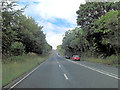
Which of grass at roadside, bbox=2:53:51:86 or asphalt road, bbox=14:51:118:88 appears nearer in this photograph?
asphalt road, bbox=14:51:118:88

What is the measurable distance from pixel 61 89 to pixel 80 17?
87.0ft

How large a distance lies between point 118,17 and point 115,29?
1.66m

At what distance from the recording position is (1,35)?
9148 millimetres

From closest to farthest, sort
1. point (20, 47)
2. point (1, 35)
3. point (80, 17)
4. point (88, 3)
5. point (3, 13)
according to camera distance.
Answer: point (1, 35)
point (3, 13)
point (20, 47)
point (88, 3)
point (80, 17)

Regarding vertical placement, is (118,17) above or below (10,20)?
above

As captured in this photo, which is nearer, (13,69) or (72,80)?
(72,80)

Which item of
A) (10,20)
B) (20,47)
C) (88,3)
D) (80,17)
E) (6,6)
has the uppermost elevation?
(88,3)

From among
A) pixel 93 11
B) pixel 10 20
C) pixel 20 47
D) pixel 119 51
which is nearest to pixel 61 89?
pixel 10 20

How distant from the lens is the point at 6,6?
10023 mm

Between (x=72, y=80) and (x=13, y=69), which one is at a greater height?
(x=13, y=69)

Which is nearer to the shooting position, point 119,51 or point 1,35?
point 1,35

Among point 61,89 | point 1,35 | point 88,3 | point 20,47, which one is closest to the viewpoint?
point 61,89

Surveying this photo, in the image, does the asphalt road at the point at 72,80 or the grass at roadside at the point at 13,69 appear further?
the grass at roadside at the point at 13,69

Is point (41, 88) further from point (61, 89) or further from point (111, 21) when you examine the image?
point (111, 21)
